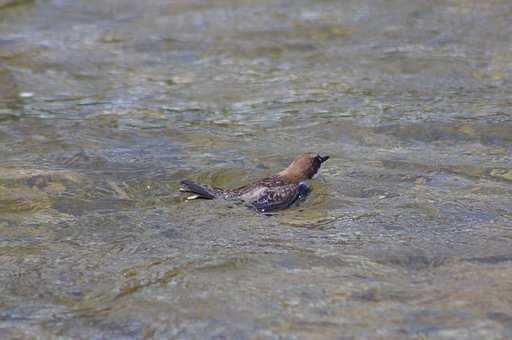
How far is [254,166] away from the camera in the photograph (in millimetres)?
8578

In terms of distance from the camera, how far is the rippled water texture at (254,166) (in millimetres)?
5703

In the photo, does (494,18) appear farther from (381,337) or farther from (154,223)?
(381,337)

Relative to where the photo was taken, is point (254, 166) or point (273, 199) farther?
point (254, 166)

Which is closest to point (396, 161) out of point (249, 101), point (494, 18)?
point (249, 101)

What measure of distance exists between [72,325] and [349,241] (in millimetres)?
1906

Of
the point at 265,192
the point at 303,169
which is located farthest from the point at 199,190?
the point at 303,169

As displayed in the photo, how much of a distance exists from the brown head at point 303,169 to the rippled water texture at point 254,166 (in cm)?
17

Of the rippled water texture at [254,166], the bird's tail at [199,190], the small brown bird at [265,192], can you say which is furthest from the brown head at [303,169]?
the bird's tail at [199,190]

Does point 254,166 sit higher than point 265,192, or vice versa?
point 265,192

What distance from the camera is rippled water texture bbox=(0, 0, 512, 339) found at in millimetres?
5703

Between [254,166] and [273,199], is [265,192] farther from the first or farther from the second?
[254,166]

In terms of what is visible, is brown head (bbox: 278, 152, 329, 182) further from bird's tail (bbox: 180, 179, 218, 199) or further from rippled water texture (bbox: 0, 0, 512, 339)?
bird's tail (bbox: 180, 179, 218, 199)

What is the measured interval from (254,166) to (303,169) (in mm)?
875

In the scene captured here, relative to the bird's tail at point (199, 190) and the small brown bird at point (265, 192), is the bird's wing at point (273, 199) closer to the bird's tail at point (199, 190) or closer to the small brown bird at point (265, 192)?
the small brown bird at point (265, 192)
